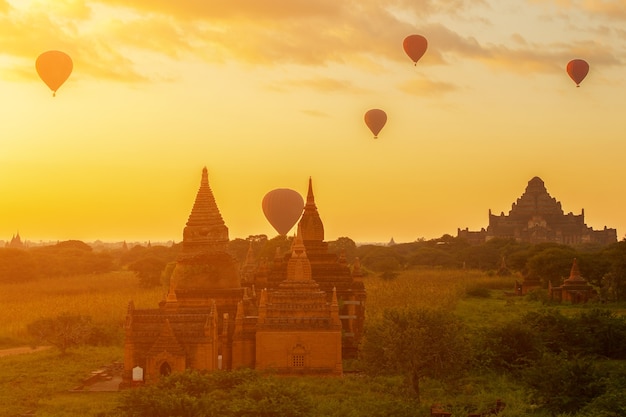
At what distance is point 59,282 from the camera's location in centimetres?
10331

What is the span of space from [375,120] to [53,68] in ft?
81.2

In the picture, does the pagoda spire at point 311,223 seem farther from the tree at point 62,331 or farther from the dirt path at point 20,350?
the dirt path at point 20,350

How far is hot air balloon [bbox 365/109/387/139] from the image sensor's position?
208 feet

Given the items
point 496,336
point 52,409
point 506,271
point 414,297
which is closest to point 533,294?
point 414,297

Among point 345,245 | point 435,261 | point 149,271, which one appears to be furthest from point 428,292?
point 345,245

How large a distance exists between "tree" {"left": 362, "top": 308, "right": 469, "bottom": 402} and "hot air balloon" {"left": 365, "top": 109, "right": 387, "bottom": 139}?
109ft

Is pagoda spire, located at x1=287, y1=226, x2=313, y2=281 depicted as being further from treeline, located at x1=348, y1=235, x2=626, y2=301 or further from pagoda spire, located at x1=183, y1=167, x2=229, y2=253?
treeline, located at x1=348, y1=235, x2=626, y2=301

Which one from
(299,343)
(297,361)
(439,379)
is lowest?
(439,379)

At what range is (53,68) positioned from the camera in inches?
1953

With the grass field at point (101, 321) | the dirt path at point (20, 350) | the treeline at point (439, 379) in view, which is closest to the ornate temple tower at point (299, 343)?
the treeline at point (439, 379)

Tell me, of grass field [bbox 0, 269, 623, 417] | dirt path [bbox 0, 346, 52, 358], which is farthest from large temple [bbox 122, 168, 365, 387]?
dirt path [bbox 0, 346, 52, 358]

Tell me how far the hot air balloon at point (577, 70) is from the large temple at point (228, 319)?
34.4m

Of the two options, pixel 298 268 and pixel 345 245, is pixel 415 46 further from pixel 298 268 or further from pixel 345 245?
pixel 345 245

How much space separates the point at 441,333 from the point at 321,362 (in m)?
6.11
